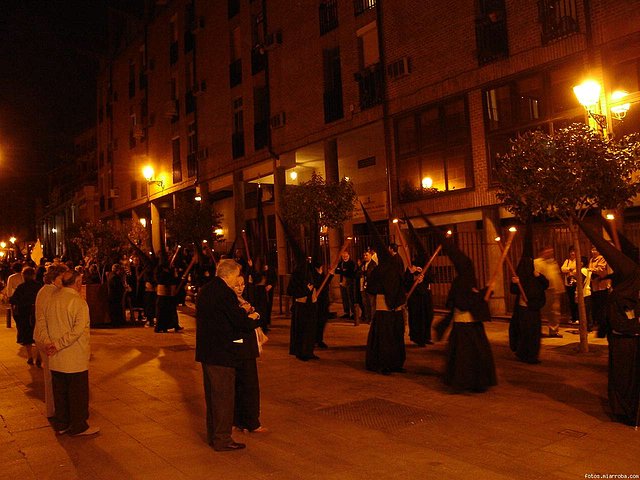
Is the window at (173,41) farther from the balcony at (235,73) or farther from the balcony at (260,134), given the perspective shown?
the balcony at (260,134)

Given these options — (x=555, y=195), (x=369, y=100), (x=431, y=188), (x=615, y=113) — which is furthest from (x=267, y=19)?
(x=555, y=195)

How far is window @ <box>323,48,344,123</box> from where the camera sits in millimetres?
20250

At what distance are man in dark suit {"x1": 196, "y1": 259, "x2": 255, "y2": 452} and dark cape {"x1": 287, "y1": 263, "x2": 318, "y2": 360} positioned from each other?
15.4ft

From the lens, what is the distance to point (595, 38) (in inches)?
512

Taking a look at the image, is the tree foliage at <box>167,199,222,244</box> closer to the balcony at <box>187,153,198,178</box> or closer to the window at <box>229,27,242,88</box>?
the balcony at <box>187,153,198,178</box>

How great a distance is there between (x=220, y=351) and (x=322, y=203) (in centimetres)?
1162

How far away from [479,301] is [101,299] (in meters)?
11.9

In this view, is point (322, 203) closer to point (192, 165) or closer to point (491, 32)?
point (491, 32)

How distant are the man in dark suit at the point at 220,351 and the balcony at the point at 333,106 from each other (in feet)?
49.8

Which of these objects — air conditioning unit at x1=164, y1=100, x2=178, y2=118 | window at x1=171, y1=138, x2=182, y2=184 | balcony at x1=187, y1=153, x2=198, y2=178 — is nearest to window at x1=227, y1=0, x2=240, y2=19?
air conditioning unit at x1=164, y1=100, x2=178, y2=118

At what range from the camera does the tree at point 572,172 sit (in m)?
9.48

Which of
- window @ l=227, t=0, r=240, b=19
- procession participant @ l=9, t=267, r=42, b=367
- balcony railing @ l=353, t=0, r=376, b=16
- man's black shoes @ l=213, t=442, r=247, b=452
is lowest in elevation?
man's black shoes @ l=213, t=442, r=247, b=452

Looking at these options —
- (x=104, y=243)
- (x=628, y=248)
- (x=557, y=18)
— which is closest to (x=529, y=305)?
(x=628, y=248)

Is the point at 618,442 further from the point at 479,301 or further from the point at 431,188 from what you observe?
the point at 431,188
